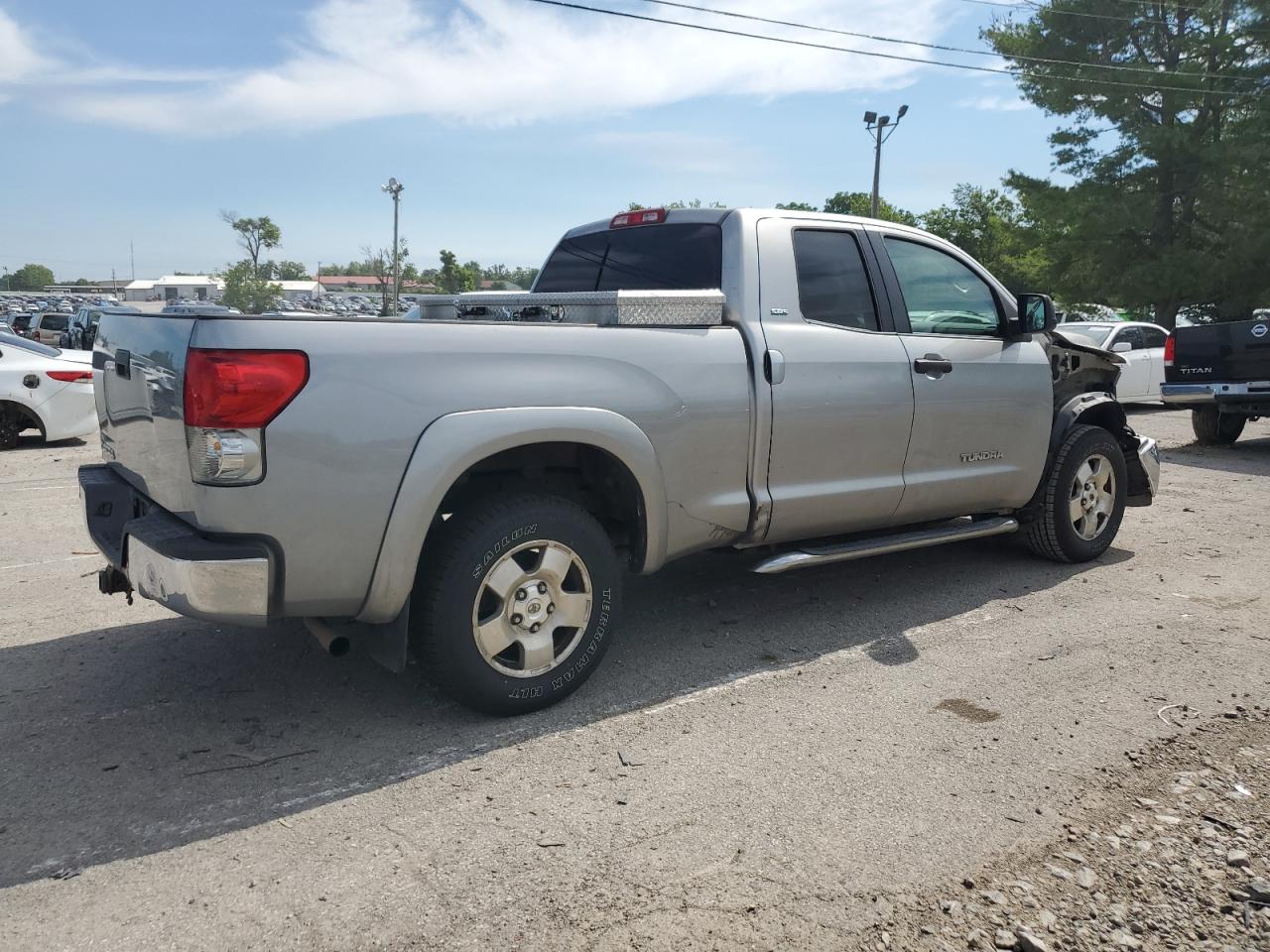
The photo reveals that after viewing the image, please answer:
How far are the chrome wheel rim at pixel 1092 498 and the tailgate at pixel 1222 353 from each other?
21.5ft

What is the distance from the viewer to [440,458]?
130 inches

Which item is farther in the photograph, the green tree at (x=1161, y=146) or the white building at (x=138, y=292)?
the white building at (x=138, y=292)

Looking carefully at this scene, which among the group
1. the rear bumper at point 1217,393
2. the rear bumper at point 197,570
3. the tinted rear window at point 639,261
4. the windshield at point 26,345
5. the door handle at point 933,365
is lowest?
the rear bumper at point 197,570

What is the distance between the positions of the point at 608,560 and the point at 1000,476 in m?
2.64

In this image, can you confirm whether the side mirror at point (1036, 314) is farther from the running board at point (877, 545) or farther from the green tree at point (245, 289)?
the green tree at point (245, 289)

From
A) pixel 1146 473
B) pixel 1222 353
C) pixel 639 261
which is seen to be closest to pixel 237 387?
pixel 639 261

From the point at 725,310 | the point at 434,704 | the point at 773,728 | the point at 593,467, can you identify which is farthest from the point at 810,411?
the point at 434,704

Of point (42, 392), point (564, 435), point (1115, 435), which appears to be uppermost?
point (564, 435)

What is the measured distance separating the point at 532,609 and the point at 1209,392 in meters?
10.7

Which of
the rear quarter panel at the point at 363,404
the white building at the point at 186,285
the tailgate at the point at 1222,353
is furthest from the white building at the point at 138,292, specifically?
the rear quarter panel at the point at 363,404

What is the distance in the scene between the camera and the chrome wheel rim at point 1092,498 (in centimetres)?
591

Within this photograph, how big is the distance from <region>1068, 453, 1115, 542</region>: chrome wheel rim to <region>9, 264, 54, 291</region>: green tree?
191 meters

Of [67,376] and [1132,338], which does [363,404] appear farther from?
[1132,338]

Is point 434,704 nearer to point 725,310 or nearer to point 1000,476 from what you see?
point 725,310
